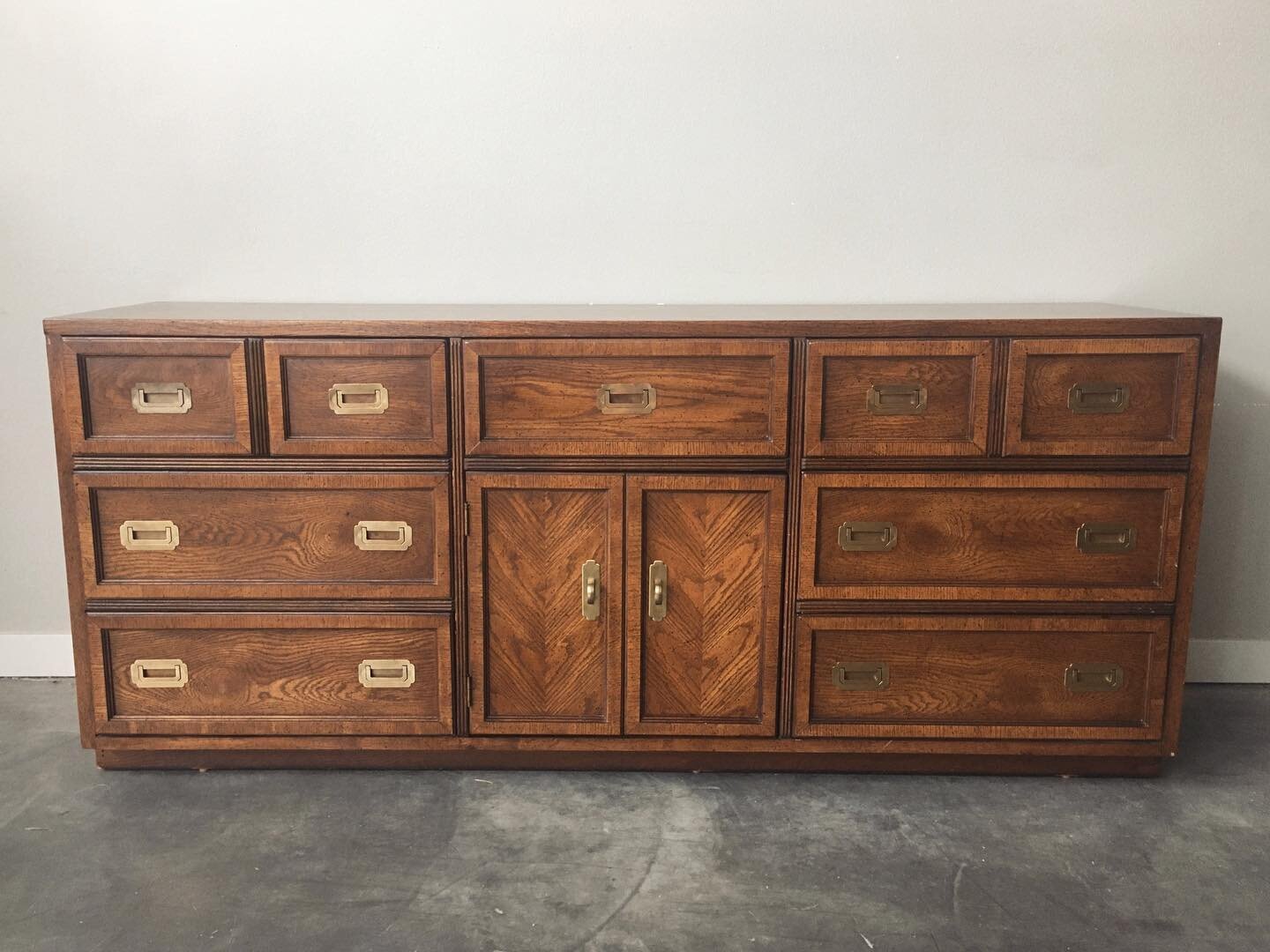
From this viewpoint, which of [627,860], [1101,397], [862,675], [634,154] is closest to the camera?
[627,860]

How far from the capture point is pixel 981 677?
218 centimetres

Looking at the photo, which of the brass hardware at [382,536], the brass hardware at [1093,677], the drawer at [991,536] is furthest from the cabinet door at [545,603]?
the brass hardware at [1093,677]

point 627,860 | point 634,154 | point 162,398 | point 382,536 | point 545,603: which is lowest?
point 627,860

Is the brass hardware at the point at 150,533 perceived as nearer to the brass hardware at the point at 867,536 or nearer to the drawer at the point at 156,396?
the drawer at the point at 156,396

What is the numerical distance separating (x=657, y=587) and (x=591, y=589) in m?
0.13

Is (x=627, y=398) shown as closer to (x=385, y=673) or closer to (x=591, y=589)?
(x=591, y=589)

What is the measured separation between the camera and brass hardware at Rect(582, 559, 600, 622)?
214 centimetres

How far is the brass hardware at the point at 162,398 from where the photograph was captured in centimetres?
208

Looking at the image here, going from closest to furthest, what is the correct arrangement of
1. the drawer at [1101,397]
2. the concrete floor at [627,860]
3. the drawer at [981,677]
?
1. the concrete floor at [627,860]
2. the drawer at [1101,397]
3. the drawer at [981,677]

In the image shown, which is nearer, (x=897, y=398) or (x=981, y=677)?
(x=897, y=398)

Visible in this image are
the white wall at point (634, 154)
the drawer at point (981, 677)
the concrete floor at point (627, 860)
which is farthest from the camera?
the white wall at point (634, 154)

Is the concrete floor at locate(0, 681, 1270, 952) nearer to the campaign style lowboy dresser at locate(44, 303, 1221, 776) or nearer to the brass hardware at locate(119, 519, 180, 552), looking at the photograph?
the campaign style lowboy dresser at locate(44, 303, 1221, 776)

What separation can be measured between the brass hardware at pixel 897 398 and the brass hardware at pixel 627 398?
410 millimetres

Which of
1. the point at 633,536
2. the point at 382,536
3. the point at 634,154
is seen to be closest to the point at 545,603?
the point at 633,536
